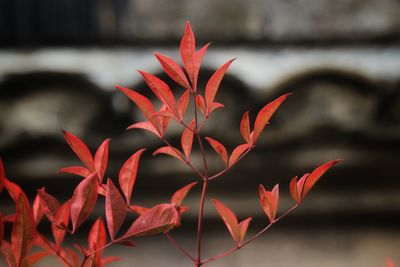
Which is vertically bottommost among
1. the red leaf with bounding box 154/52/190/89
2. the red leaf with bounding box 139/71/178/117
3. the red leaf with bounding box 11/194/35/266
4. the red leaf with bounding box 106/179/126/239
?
the red leaf with bounding box 11/194/35/266

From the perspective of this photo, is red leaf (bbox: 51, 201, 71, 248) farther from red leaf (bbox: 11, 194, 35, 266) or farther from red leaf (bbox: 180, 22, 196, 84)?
red leaf (bbox: 180, 22, 196, 84)

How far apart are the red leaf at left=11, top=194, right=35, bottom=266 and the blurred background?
64 centimetres

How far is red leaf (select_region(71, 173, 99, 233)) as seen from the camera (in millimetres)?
286

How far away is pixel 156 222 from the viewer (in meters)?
0.29

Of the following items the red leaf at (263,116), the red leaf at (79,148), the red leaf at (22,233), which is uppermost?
the red leaf at (263,116)

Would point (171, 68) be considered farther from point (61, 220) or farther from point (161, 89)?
point (61, 220)

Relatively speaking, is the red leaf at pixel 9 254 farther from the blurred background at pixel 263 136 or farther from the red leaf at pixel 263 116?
the blurred background at pixel 263 136

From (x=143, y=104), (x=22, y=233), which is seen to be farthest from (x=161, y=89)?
(x=22, y=233)

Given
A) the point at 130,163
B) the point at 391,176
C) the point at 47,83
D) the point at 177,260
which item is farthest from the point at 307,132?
the point at 130,163

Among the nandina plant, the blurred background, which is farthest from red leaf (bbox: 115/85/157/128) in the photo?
the blurred background

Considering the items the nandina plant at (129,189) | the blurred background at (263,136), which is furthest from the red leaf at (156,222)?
the blurred background at (263,136)

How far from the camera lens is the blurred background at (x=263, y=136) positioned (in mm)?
934

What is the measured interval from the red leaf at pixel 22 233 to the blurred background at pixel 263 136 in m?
0.64

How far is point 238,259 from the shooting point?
1.09m
